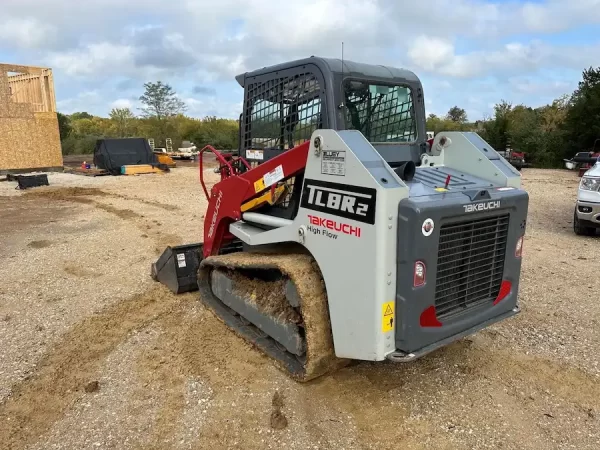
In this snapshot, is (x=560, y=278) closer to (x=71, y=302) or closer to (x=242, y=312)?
(x=242, y=312)

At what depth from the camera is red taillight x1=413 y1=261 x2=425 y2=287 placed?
112 inches

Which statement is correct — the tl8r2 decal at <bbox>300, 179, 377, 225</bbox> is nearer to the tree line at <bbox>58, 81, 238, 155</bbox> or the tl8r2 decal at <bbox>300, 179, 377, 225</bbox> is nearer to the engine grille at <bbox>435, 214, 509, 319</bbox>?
the engine grille at <bbox>435, 214, 509, 319</bbox>

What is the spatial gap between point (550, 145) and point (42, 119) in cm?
2635

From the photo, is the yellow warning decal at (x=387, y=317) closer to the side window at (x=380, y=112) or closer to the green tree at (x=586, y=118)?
the side window at (x=380, y=112)

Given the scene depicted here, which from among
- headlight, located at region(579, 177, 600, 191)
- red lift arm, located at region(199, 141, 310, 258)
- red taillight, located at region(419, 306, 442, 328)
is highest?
red lift arm, located at region(199, 141, 310, 258)

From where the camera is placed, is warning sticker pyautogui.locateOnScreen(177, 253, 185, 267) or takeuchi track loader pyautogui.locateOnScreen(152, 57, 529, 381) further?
warning sticker pyautogui.locateOnScreen(177, 253, 185, 267)

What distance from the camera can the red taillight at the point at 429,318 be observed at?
9.64 ft

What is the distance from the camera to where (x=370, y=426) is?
298 cm

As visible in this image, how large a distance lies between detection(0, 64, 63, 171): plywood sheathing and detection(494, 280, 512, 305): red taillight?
73.5 ft

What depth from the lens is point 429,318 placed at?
2982 mm

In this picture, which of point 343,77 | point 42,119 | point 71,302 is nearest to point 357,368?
point 343,77

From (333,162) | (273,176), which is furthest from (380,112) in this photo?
(333,162)

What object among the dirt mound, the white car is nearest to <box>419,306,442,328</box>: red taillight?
the white car

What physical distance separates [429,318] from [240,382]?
1.44 m
